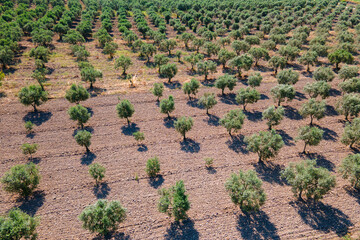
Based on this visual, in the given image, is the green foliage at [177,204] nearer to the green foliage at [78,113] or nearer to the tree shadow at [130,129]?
the tree shadow at [130,129]

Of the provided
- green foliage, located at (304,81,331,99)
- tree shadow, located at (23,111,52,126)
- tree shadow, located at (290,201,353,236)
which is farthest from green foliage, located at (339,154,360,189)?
tree shadow, located at (23,111,52,126)

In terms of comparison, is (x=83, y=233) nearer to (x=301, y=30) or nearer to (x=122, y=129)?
(x=122, y=129)

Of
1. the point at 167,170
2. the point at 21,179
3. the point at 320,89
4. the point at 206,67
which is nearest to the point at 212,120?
the point at 167,170

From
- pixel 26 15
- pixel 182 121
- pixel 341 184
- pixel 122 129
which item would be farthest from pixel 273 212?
pixel 26 15

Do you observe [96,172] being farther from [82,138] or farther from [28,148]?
[28,148]

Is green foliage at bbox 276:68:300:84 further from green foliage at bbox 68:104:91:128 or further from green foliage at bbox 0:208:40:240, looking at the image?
green foliage at bbox 0:208:40:240

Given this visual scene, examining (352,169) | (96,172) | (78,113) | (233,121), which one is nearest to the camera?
(352,169)

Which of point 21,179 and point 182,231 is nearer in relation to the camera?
point 182,231
